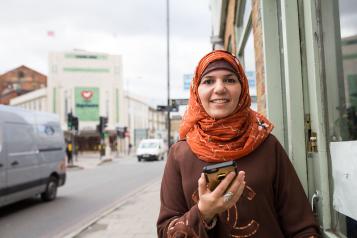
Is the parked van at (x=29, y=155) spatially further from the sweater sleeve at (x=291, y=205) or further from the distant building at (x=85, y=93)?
the distant building at (x=85, y=93)

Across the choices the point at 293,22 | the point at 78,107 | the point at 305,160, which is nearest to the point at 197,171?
the point at 305,160

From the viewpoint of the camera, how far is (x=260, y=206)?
176 cm

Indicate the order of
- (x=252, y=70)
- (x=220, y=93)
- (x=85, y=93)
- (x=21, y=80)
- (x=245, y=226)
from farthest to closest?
(x=21, y=80)
(x=85, y=93)
(x=252, y=70)
(x=220, y=93)
(x=245, y=226)

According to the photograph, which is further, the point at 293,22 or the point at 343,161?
the point at 293,22

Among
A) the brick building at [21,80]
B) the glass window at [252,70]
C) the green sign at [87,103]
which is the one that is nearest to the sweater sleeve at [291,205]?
the glass window at [252,70]

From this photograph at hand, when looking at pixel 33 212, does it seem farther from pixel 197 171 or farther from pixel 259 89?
pixel 197 171

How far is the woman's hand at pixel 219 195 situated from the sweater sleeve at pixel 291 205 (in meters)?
0.34

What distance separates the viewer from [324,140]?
6.85 ft

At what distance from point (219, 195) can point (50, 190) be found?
10.1m

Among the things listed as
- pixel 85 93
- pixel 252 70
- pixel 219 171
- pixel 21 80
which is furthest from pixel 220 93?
pixel 21 80

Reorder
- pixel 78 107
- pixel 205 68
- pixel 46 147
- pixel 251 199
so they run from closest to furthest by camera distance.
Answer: pixel 251 199, pixel 205 68, pixel 46 147, pixel 78 107

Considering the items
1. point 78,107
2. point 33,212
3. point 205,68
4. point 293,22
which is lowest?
point 33,212

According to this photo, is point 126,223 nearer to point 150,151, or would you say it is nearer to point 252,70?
point 252,70

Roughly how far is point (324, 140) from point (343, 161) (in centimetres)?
25
